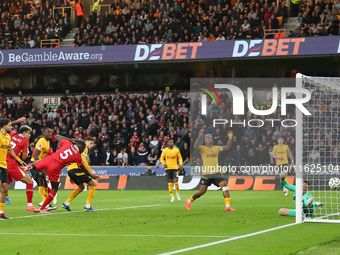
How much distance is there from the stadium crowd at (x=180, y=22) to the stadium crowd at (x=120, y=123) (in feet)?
12.1

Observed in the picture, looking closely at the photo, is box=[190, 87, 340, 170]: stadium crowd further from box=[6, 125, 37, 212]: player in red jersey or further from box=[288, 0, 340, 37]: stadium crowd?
box=[6, 125, 37, 212]: player in red jersey

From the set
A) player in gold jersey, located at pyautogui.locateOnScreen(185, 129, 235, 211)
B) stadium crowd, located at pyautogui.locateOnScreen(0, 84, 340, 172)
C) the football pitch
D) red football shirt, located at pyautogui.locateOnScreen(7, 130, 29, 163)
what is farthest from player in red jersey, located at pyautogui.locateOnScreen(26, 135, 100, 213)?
stadium crowd, located at pyautogui.locateOnScreen(0, 84, 340, 172)

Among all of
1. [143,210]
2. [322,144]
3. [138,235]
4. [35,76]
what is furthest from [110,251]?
[35,76]

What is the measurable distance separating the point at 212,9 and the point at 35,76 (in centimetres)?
1436

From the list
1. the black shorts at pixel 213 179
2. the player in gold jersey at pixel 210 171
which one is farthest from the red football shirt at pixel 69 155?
the black shorts at pixel 213 179

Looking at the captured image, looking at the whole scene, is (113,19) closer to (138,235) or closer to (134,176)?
(134,176)

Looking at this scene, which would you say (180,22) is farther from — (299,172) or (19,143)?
(299,172)

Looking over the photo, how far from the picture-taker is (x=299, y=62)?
111 ft

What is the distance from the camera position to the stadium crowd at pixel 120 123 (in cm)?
2903

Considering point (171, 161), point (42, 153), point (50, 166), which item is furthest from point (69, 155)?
point (171, 161)

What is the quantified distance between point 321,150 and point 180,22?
1516 centimetres

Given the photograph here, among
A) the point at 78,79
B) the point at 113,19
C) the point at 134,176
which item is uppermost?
the point at 113,19

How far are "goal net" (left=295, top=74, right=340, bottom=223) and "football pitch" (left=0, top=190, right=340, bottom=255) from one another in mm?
1328

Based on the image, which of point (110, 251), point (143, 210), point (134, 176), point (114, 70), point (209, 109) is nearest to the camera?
point (110, 251)
